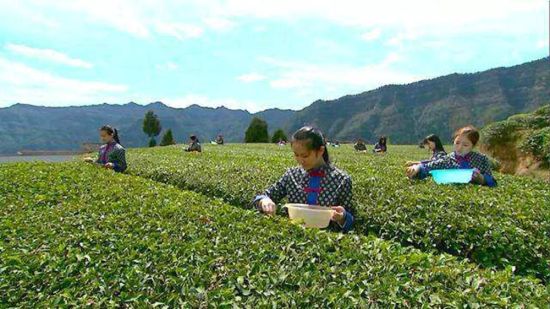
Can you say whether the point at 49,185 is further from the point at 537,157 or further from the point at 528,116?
the point at 528,116

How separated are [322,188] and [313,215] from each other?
1.86 ft

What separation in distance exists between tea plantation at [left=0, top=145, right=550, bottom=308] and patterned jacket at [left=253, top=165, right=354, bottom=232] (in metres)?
0.38

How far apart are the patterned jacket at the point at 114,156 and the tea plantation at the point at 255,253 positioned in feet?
14.2

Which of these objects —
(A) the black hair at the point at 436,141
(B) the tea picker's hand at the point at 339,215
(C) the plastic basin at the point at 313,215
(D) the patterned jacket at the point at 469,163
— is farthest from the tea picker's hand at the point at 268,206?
(A) the black hair at the point at 436,141

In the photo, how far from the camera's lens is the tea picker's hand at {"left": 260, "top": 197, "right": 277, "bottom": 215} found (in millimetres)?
4930

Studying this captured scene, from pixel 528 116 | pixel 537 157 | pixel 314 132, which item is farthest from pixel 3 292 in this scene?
pixel 528 116

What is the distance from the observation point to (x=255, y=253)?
387 centimetres

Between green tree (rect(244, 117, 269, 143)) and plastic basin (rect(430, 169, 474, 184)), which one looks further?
green tree (rect(244, 117, 269, 143))

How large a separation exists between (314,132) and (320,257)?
1.46m

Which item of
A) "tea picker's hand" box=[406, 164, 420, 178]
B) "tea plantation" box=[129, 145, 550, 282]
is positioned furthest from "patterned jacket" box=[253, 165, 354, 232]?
"tea picker's hand" box=[406, 164, 420, 178]

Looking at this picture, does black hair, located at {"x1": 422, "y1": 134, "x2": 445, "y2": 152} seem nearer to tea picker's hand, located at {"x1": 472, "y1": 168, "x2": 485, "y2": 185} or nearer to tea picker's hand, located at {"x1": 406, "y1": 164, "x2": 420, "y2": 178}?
tea picker's hand, located at {"x1": 406, "y1": 164, "x2": 420, "y2": 178}

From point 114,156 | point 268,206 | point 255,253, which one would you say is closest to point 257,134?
point 114,156

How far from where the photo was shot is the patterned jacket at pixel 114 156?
38.2 feet

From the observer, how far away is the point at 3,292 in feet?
10.9
